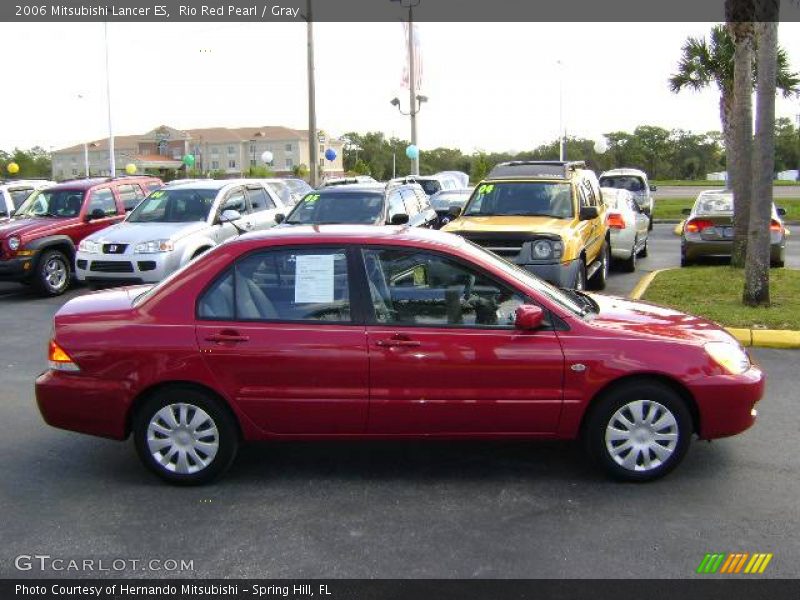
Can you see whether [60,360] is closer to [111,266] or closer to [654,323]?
[654,323]

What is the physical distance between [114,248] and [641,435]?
9547 millimetres

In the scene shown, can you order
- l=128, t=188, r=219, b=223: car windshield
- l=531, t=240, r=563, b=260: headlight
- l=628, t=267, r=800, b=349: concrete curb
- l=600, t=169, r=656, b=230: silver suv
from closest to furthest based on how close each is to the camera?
l=628, t=267, r=800, b=349: concrete curb, l=531, t=240, r=563, b=260: headlight, l=128, t=188, r=219, b=223: car windshield, l=600, t=169, r=656, b=230: silver suv

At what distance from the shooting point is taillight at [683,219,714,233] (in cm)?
1383

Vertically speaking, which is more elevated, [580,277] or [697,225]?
[697,225]

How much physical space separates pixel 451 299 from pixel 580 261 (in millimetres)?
5927

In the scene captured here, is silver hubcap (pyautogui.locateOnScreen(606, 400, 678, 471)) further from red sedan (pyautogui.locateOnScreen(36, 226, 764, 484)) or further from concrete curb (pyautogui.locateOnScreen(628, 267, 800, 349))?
concrete curb (pyautogui.locateOnScreen(628, 267, 800, 349))

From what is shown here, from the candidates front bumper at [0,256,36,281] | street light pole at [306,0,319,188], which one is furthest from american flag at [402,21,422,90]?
front bumper at [0,256,36,281]

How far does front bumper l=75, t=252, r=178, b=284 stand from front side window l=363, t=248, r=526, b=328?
7.68 metres

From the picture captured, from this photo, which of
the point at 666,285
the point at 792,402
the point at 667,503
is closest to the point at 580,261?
the point at 666,285

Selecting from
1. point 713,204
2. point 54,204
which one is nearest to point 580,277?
point 713,204

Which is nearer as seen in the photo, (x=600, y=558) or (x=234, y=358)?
(x=600, y=558)

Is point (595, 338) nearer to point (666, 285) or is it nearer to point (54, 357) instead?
point (54, 357)

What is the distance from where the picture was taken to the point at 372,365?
5.00 meters

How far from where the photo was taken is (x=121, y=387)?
511 cm
